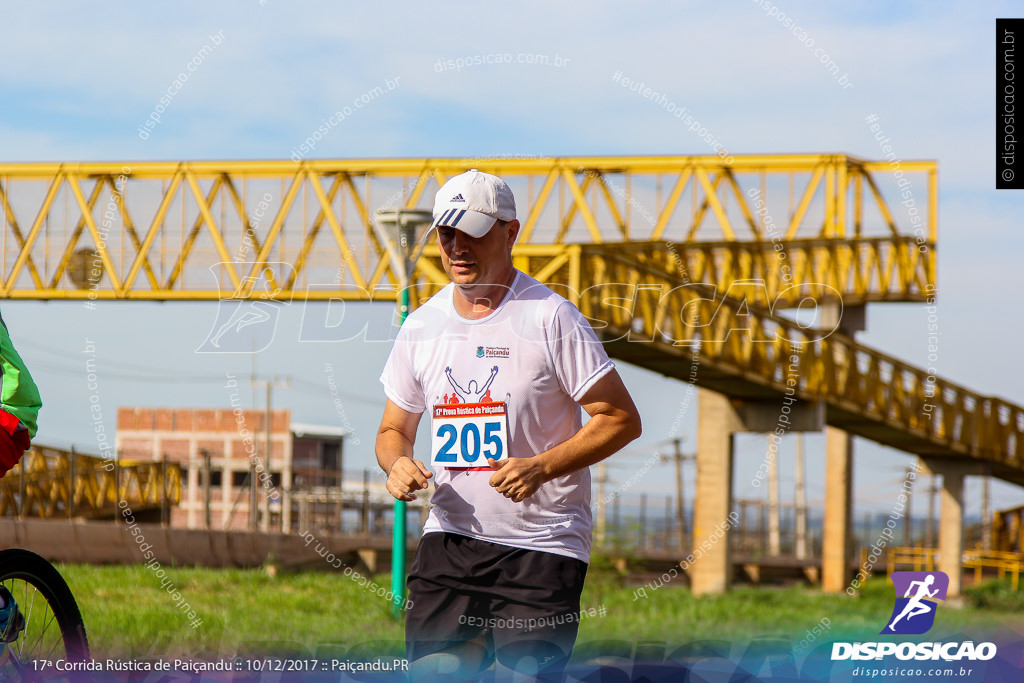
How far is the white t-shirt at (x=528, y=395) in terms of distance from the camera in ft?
16.3

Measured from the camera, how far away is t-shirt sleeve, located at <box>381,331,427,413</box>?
529 cm

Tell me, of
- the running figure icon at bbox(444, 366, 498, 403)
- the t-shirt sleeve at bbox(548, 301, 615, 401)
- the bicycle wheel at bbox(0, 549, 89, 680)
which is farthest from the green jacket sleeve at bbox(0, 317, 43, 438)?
the t-shirt sleeve at bbox(548, 301, 615, 401)

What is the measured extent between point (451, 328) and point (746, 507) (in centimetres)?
3857

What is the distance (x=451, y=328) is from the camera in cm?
512

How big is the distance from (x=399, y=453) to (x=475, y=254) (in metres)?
0.78

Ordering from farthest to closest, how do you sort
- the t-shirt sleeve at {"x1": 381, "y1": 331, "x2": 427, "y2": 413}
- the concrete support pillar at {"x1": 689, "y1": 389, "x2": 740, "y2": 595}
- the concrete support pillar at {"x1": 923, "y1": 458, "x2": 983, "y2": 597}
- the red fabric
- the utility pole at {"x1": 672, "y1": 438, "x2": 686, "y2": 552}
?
the utility pole at {"x1": 672, "y1": 438, "x2": 686, "y2": 552}, the concrete support pillar at {"x1": 923, "y1": 458, "x2": 983, "y2": 597}, the concrete support pillar at {"x1": 689, "y1": 389, "x2": 740, "y2": 595}, the red fabric, the t-shirt sleeve at {"x1": 381, "y1": 331, "x2": 427, "y2": 413}

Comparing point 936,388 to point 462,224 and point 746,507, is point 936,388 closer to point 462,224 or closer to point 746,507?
point 746,507

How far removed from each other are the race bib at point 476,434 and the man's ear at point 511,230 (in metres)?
0.56

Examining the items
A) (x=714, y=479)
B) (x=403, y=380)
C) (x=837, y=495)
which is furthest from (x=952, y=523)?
(x=403, y=380)

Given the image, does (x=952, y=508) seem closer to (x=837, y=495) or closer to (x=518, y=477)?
(x=837, y=495)

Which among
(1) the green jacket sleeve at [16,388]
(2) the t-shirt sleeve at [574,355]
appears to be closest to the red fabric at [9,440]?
(1) the green jacket sleeve at [16,388]

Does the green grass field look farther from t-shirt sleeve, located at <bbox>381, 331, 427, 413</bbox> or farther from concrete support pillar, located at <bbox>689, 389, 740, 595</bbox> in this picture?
t-shirt sleeve, located at <bbox>381, 331, 427, 413</bbox>

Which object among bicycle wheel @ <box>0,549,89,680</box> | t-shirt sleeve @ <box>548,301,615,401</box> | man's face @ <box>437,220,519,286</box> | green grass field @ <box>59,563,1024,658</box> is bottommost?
green grass field @ <box>59,563,1024,658</box>

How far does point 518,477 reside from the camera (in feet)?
15.7
